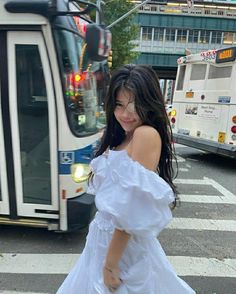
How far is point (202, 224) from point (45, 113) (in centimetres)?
276

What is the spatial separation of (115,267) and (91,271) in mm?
231

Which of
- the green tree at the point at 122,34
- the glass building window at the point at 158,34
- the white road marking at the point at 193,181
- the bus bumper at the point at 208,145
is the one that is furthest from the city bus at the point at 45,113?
the glass building window at the point at 158,34

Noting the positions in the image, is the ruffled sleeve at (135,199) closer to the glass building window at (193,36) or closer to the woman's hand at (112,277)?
the woman's hand at (112,277)

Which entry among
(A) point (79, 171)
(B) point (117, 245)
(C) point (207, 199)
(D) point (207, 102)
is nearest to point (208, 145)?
(D) point (207, 102)

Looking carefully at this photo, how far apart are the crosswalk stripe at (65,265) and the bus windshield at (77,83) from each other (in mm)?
1331

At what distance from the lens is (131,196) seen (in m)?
1.59

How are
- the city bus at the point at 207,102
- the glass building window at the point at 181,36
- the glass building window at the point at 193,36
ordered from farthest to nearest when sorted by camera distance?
1. the glass building window at the point at 193,36
2. the glass building window at the point at 181,36
3. the city bus at the point at 207,102

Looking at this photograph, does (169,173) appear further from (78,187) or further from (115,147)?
(78,187)

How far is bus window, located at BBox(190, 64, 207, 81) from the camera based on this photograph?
31.5ft

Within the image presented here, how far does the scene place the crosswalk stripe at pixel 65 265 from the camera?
12.3 ft

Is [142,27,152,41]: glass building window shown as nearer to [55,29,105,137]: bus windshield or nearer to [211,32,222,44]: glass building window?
[211,32,222,44]: glass building window

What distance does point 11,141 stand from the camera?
158 inches

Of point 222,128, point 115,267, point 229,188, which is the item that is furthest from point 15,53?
point 222,128

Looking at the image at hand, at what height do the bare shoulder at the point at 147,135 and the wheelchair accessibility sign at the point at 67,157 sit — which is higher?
the bare shoulder at the point at 147,135
